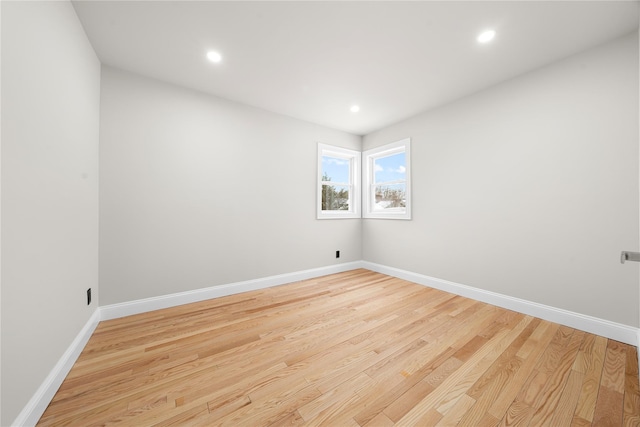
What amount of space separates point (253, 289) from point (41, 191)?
2250mm

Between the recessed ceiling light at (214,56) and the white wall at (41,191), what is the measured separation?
0.90m

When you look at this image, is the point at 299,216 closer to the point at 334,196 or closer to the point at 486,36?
the point at 334,196

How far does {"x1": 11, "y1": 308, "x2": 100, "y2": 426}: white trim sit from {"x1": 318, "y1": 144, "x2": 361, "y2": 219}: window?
288 centimetres

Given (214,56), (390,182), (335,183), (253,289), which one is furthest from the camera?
(335,183)

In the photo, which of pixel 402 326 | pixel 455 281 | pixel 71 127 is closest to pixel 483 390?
pixel 402 326

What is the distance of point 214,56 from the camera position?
7.02 feet

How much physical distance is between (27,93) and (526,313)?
13.6ft

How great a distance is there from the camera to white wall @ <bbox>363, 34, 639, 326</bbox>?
187 cm

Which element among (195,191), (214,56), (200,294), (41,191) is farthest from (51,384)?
(214,56)

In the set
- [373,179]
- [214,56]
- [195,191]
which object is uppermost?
[214,56]

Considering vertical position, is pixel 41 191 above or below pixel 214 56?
below

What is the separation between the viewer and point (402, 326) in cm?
209

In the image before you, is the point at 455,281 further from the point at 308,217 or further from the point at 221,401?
the point at 221,401

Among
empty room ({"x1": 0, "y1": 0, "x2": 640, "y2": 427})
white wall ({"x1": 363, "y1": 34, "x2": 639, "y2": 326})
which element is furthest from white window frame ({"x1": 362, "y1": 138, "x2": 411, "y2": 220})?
white wall ({"x1": 363, "y1": 34, "x2": 639, "y2": 326})
